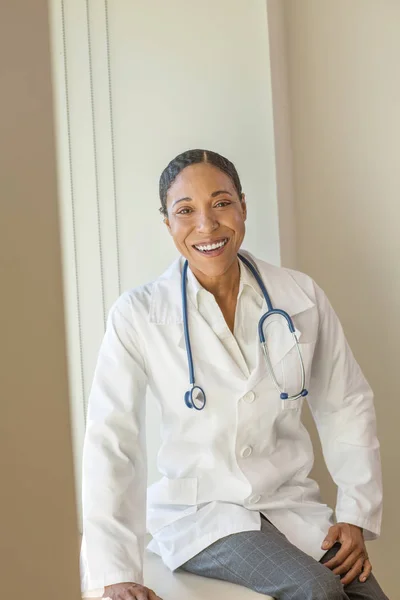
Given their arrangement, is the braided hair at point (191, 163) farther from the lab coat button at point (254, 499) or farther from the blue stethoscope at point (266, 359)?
the lab coat button at point (254, 499)

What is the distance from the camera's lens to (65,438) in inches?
30.5

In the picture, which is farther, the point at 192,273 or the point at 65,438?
the point at 192,273

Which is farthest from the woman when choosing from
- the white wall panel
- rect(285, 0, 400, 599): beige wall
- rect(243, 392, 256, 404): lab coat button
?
rect(285, 0, 400, 599): beige wall

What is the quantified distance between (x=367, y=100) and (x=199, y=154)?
2.19ft

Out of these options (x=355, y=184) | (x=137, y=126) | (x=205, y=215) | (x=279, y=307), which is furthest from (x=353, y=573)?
(x=137, y=126)

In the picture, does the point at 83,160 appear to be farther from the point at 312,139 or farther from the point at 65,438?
the point at 65,438

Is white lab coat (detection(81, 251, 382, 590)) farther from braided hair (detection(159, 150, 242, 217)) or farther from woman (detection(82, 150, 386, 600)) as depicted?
braided hair (detection(159, 150, 242, 217))

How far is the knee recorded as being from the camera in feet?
4.88

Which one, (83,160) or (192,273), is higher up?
(83,160)

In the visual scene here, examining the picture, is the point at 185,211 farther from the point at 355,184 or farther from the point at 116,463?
the point at 355,184

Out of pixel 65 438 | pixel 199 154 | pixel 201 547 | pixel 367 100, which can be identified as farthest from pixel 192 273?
pixel 65 438

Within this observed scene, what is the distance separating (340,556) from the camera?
168 cm

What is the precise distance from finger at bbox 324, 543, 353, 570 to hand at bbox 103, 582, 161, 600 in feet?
1.22

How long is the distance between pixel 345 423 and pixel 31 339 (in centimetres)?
126
